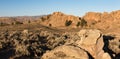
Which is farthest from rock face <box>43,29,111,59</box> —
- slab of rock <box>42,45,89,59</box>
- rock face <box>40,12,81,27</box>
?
rock face <box>40,12,81,27</box>

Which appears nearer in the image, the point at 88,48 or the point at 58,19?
the point at 88,48

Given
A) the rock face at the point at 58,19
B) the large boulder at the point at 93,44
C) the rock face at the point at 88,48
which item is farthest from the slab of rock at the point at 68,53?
the rock face at the point at 58,19

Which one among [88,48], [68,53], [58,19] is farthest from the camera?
[58,19]

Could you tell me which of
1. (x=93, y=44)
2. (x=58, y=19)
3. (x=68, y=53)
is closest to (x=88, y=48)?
(x=93, y=44)

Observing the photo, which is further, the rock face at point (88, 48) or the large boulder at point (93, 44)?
the large boulder at point (93, 44)

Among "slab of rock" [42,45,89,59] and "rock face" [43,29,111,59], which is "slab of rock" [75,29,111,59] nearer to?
Result: "rock face" [43,29,111,59]

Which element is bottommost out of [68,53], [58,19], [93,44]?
[58,19]

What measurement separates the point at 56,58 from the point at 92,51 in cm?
191

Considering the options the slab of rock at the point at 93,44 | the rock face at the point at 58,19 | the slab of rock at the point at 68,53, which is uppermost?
the slab of rock at the point at 93,44

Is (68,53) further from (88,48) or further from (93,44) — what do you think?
(93,44)

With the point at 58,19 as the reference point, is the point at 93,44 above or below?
above

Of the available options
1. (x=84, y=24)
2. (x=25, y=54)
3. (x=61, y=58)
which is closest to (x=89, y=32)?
(x=61, y=58)

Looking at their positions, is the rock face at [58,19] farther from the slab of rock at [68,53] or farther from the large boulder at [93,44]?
the slab of rock at [68,53]

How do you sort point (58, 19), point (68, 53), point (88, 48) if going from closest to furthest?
point (68, 53) → point (88, 48) → point (58, 19)
